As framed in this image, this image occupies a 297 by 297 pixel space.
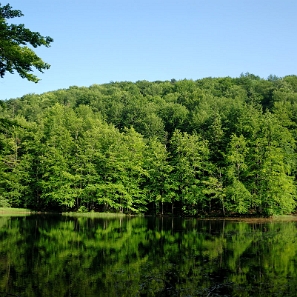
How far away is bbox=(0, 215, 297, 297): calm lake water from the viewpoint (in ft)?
41.6

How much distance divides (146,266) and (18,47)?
426 inches

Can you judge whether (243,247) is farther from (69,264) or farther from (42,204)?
(42,204)

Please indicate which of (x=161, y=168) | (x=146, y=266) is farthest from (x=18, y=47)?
(x=161, y=168)

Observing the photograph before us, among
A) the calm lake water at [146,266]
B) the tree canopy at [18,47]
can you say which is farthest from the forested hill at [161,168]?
the tree canopy at [18,47]

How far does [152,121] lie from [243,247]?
58740mm

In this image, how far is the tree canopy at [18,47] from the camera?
13.4 meters

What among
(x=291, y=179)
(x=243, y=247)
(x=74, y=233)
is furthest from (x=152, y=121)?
(x=243, y=247)

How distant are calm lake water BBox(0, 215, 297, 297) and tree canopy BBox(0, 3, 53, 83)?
26.7 ft

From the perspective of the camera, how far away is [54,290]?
12492 millimetres

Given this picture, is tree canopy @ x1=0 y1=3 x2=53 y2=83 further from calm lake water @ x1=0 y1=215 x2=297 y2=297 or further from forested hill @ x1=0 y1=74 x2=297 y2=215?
forested hill @ x1=0 y1=74 x2=297 y2=215

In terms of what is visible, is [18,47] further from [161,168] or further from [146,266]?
[161,168]

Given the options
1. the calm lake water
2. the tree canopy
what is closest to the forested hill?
the calm lake water

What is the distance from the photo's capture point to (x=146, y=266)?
16.4m

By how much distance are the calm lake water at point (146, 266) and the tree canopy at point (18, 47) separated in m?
8.15
